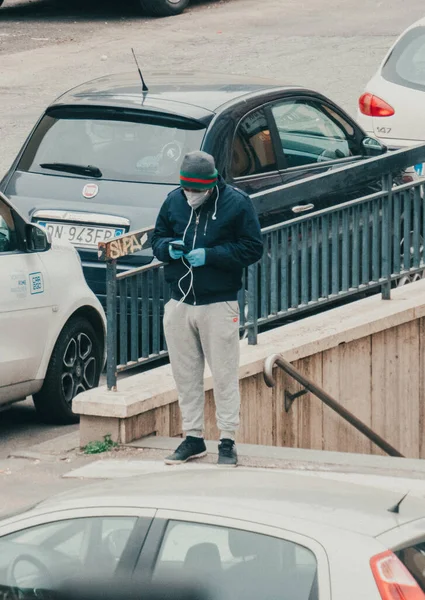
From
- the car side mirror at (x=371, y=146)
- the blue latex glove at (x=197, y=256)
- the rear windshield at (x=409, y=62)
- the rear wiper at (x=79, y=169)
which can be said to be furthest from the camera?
the rear windshield at (x=409, y=62)

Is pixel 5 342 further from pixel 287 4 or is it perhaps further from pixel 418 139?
pixel 287 4

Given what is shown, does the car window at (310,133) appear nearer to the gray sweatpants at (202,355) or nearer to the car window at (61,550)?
the gray sweatpants at (202,355)

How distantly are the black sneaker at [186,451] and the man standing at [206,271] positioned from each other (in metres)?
0.19

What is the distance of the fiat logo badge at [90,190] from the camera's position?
9.88 metres

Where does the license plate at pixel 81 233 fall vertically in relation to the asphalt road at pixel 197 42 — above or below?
below

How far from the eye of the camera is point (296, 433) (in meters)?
9.55

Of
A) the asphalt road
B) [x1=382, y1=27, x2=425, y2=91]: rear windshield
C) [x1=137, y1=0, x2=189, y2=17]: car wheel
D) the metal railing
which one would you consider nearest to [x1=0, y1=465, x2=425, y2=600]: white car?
the metal railing

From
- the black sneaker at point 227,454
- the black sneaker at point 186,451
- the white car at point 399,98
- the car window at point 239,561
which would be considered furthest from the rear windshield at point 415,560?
the white car at point 399,98

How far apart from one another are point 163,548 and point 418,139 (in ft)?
30.4

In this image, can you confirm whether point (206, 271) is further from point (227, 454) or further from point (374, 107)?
point (374, 107)

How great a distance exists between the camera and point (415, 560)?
4168 mm

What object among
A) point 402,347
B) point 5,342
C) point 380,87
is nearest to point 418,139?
point 380,87

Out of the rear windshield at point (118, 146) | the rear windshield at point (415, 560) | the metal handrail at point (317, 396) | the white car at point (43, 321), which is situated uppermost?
the rear windshield at point (118, 146)

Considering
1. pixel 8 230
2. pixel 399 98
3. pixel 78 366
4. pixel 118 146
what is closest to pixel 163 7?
pixel 399 98
